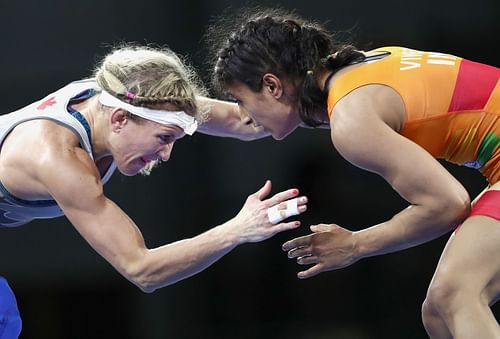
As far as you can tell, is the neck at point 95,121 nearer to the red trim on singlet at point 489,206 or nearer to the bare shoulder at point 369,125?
the bare shoulder at point 369,125

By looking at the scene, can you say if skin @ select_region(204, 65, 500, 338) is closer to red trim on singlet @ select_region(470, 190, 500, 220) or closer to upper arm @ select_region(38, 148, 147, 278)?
red trim on singlet @ select_region(470, 190, 500, 220)

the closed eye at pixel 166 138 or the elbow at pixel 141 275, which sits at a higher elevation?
the closed eye at pixel 166 138

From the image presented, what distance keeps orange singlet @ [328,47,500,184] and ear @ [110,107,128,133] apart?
0.68m

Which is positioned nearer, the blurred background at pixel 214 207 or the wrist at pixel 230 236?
the wrist at pixel 230 236

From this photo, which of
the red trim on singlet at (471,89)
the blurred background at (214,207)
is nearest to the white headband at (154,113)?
the red trim on singlet at (471,89)

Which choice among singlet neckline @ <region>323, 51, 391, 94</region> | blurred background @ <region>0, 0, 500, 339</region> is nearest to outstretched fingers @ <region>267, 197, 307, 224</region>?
singlet neckline @ <region>323, 51, 391, 94</region>

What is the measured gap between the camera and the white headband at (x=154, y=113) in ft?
9.43

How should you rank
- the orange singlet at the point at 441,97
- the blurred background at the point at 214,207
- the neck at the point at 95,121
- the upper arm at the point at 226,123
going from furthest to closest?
the blurred background at the point at 214,207
the upper arm at the point at 226,123
the neck at the point at 95,121
the orange singlet at the point at 441,97

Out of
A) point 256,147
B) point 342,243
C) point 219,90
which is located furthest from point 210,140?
point 342,243

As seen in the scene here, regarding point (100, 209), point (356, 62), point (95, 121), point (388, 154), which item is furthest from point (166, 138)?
point (388, 154)

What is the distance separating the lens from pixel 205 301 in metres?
4.72

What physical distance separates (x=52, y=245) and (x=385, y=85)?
2.69 meters

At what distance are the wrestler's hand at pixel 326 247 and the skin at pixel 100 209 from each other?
9cm

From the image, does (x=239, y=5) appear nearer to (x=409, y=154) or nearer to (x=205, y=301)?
(x=205, y=301)
